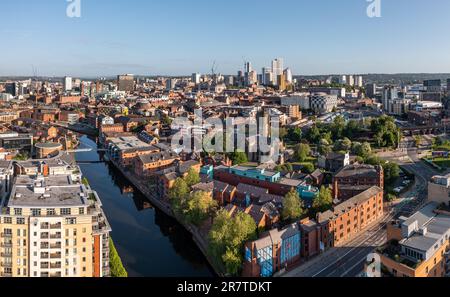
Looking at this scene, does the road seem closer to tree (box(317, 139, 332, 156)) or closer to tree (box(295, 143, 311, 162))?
tree (box(295, 143, 311, 162))

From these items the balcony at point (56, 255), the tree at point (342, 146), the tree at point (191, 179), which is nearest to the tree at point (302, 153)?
the tree at point (342, 146)

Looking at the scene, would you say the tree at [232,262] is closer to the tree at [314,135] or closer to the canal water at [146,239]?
the canal water at [146,239]

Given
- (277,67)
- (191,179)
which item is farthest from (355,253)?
(277,67)

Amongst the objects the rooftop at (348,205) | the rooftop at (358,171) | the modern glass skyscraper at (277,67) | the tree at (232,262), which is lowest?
the tree at (232,262)

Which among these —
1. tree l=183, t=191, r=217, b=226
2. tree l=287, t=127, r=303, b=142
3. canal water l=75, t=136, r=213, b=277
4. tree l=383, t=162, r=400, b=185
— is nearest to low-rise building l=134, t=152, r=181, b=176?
canal water l=75, t=136, r=213, b=277
